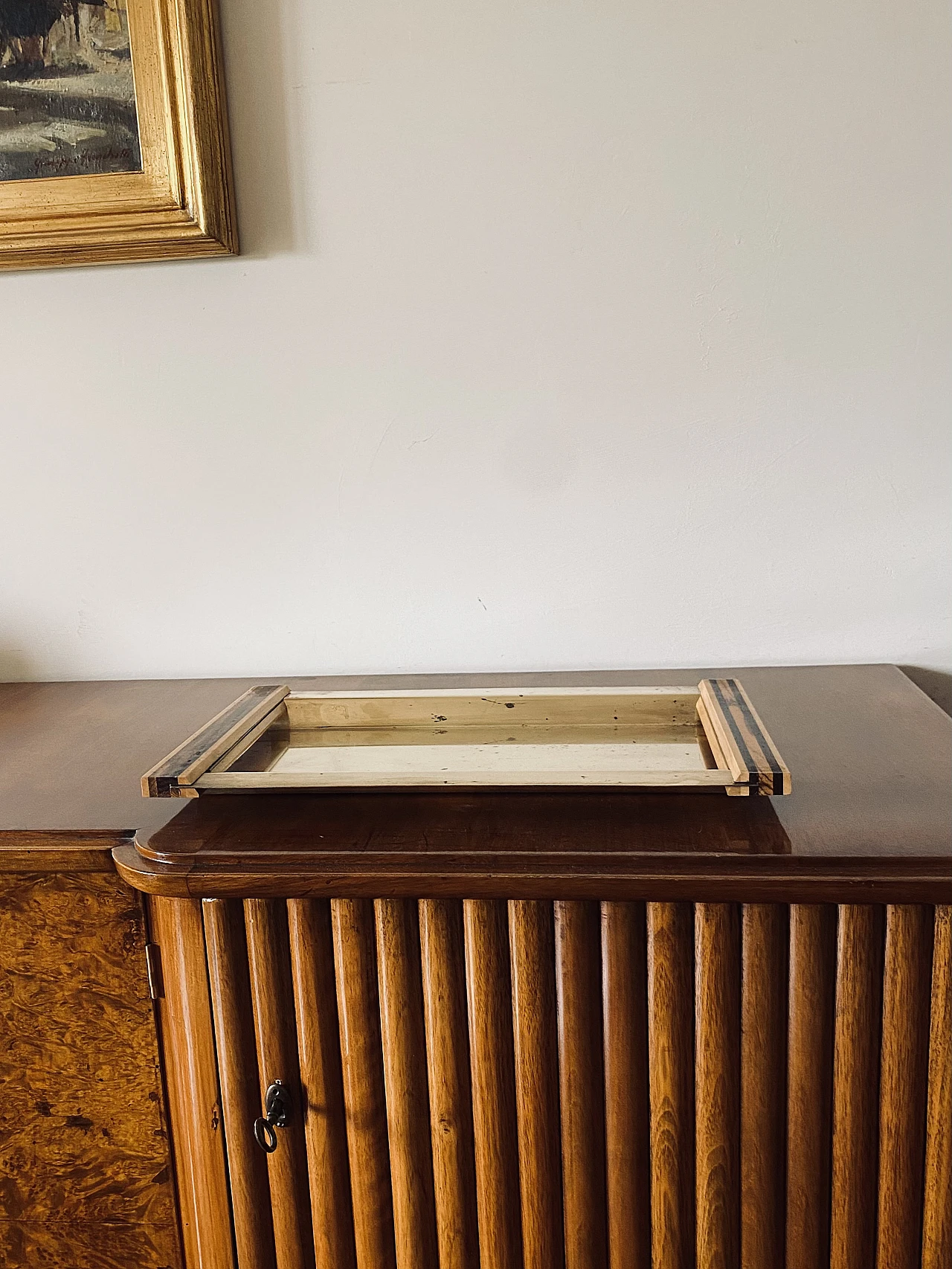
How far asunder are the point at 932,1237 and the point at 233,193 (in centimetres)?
117

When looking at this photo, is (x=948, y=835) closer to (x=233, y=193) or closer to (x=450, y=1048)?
(x=450, y=1048)

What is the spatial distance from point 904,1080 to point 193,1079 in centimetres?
49

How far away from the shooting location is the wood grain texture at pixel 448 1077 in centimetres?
63

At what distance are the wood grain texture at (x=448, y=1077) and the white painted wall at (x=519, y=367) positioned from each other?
0.55 meters

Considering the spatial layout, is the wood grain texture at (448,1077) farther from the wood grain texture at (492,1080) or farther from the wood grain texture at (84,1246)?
the wood grain texture at (84,1246)

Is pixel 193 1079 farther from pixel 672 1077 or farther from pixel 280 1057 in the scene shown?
pixel 672 1077

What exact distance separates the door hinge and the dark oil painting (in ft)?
2.79

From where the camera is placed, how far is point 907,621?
3.59ft

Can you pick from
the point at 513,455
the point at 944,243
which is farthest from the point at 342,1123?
the point at 944,243

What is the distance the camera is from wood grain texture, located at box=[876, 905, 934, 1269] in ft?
1.95

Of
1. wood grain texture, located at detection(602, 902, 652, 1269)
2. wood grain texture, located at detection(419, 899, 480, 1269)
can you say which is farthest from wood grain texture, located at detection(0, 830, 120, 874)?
wood grain texture, located at detection(602, 902, 652, 1269)

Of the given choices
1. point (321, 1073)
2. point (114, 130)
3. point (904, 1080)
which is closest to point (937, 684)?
point (904, 1080)

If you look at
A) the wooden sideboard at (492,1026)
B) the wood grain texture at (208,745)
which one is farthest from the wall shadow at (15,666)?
the wooden sideboard at (492,1026)

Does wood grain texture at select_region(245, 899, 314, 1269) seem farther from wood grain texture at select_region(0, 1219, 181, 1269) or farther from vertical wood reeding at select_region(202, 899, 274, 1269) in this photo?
wood grain texture at select_region(0, 1219, 181, 1269)
